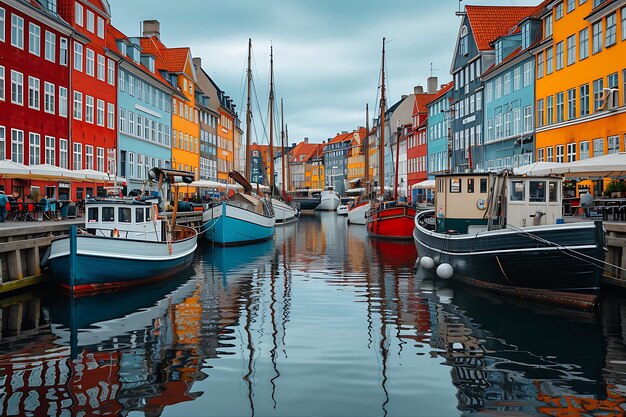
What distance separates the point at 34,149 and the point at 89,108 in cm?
778

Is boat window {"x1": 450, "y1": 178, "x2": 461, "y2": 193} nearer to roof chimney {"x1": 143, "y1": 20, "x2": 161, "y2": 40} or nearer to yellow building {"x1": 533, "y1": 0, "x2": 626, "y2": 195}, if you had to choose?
yellow building {"x1": 533, "y1": 0, "x2": 626, "y2": 195}

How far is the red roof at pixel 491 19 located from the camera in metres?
54.6

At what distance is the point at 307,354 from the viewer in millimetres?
11930

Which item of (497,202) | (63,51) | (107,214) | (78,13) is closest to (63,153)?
(63,51)

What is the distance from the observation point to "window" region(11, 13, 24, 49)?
31.9 m

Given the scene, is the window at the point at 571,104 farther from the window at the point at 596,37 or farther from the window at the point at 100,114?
the window at the point at 100,114

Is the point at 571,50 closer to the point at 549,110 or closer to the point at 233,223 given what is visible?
the point at 549,110

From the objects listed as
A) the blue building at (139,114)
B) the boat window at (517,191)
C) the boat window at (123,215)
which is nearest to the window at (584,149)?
the boat window at (517,191)

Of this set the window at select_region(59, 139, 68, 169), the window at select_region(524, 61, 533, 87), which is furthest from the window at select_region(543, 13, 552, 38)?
the window at select_region(59, 139, 68, 169)

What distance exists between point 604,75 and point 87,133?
102 ft

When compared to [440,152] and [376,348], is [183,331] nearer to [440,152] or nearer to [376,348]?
[376,348]

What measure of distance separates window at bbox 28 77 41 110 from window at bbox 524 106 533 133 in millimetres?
31697

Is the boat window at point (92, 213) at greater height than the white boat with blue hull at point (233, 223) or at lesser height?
greater

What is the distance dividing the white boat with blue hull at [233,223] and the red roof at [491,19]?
26.7m
